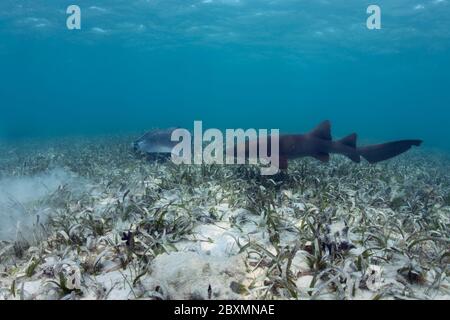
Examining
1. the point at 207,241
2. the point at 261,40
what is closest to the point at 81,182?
the point at 207,241

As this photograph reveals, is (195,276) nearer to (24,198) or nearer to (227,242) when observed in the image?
(227,242)

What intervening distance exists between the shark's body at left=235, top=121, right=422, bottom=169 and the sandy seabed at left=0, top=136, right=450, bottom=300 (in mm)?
644

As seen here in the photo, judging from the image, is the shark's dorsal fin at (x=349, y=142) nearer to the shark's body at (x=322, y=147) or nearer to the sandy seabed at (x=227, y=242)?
the shark's body at (x=322, y=147)

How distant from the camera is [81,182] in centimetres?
809

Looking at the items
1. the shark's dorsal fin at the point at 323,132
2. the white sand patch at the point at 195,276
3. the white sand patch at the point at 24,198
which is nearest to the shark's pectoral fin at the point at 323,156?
the shark's dorsal fin at the point at 323,132

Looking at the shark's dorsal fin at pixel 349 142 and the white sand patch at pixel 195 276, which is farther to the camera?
the shark's dorsal fin at pixel 349 142

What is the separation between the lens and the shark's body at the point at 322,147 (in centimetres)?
743

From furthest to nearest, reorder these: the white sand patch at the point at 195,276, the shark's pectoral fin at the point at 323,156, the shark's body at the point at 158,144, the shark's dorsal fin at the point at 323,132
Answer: the shark's body at the point at 158,144
the shark's dorsal fin at the point at 323,132
the shark's pectoral fin at the point at 323,156
the white sand patch at the point at 195,276

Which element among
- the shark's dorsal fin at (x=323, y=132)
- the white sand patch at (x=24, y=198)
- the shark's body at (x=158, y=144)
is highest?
the shark's dorsal fin at (x=323, y=132)

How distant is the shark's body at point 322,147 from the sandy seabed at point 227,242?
64 cm

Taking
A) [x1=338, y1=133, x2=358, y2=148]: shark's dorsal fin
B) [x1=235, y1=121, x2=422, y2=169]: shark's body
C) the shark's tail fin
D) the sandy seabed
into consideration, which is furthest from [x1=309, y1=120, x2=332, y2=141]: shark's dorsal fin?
the sandy seabed

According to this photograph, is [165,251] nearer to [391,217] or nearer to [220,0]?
[391,217]

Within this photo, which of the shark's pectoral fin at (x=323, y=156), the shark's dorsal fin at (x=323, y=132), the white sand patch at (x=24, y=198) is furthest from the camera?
the shark's dorsal fin at (x=323, y=132)
